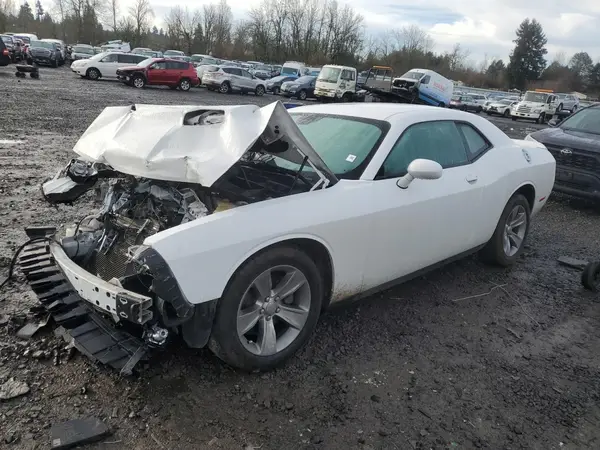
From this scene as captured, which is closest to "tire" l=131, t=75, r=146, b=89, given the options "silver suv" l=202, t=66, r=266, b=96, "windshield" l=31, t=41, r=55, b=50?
"silver suv" l=202, t=66, r=266, b=96

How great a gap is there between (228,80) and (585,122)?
893 inches

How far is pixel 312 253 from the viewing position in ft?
10.2

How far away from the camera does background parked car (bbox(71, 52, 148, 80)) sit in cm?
2620

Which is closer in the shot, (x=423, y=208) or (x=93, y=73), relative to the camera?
(x=423, y=208)

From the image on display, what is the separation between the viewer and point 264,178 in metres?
3.50

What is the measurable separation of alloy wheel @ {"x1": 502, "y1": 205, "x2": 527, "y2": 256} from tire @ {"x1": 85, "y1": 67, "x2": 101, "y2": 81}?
26.5 m

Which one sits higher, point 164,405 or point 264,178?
point 264,178

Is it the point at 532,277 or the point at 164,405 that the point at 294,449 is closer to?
the point at 164,405

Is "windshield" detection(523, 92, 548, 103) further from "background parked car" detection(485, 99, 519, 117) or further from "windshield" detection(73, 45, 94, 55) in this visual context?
"windshield" detection(73, 45, 94, 55)

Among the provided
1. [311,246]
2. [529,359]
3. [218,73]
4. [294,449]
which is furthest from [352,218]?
[218,73]

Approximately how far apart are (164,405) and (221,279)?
0.74m

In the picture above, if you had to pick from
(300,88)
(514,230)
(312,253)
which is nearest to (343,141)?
(312,253)

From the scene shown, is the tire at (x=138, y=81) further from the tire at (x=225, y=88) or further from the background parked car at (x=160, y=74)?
the tire at (x=225, y=88)

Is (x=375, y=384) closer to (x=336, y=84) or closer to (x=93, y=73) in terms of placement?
(x=336, y=84)
